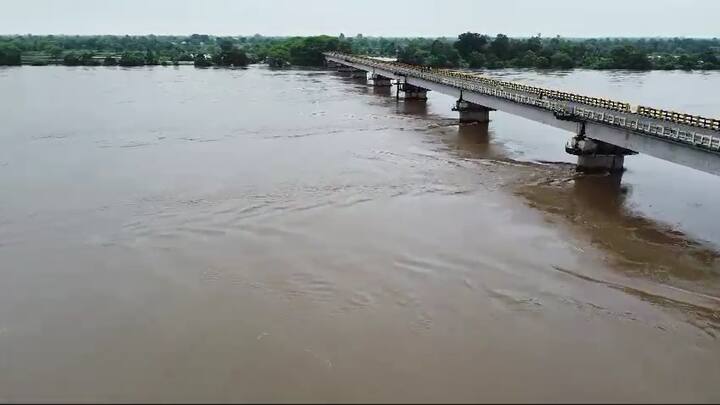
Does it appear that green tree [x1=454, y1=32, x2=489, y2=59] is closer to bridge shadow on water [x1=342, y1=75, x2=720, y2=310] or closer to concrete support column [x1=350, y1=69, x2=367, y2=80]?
concrete support column [x1=350, y1=69, x2=367, y2=80]

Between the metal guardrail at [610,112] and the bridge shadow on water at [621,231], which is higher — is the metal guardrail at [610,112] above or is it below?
above

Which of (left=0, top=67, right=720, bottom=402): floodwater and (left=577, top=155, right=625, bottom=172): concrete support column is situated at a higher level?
(left=577, top=155, right=625, bottom=172): concrete support column

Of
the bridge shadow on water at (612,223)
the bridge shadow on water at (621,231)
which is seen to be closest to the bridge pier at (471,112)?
the bridge shadow on water at (612,223)

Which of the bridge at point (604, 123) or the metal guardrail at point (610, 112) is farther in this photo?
the metal guardrail at point (610, 112)

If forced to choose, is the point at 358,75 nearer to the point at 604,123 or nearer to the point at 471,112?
the point at 471,112

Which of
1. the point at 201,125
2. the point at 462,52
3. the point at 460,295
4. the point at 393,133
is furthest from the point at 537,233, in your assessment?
the point at 462,52

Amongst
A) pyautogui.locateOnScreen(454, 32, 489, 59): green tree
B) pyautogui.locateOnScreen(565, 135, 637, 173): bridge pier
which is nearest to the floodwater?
pyautogui.locateOnScreen(565, 135, 637, 173): bridge pier

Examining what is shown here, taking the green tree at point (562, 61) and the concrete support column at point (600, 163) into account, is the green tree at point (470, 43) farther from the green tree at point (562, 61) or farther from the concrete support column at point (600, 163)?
the concrete support column at point (600, 163)
